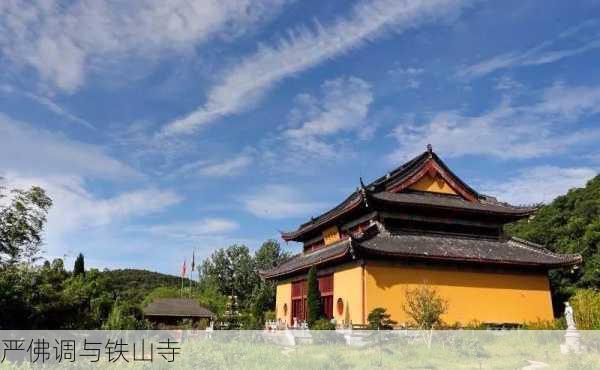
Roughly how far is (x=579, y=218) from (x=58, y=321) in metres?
34.9

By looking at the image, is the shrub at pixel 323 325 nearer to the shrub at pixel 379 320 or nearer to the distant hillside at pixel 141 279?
the shrub at pixel 379 320

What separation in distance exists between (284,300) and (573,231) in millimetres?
20479

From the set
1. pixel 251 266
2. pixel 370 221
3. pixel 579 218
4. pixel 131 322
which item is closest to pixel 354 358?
pixel 131 322

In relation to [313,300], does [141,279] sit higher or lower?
higher

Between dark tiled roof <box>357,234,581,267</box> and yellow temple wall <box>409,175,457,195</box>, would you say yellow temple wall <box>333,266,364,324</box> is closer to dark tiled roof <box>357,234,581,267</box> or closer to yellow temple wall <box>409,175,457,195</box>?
dark tiled roof <box>357,234,581,267</box>

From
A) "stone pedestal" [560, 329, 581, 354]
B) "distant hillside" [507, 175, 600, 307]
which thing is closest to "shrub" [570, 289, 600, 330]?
"stone pedestal" [560, 329, 581, 354]

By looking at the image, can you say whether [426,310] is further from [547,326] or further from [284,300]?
[284,300]

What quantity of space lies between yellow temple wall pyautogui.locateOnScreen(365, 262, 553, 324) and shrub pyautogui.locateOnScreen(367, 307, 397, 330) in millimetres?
624

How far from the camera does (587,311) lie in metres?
20.5

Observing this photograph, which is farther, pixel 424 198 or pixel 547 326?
pixel 424 198

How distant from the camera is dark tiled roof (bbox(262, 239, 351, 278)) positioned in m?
25.2

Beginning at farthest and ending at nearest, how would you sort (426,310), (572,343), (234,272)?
(234,272) → (426,310) → (572,343)

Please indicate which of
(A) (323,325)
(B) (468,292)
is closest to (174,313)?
(A) (323,325)

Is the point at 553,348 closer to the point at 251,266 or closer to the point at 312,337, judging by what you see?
the point at 312,337
